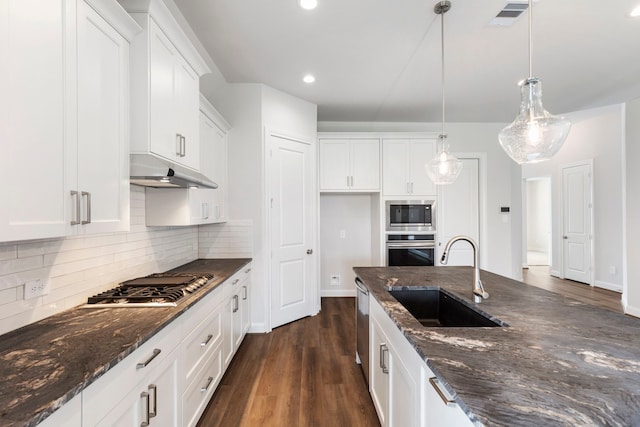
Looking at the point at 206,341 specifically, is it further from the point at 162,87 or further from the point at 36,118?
the point at 162,87

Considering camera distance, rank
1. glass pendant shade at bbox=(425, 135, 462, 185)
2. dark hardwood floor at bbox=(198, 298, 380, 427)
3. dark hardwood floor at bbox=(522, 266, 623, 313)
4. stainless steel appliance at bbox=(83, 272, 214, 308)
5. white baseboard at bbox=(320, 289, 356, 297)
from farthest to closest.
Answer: white baseboard at bbox=(320, 289, 356, 297), dark hardwood floor at bbox=(522, 266, 623, 313), glass pendant shade at bbox=(425, 135, 462, 185), dark hardwood floor at bbox=(198, 298, 380, 427), stainless steel appliance at bbox=(83, 272, 214, 308)

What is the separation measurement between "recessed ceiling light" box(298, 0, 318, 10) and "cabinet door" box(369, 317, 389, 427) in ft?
7.55

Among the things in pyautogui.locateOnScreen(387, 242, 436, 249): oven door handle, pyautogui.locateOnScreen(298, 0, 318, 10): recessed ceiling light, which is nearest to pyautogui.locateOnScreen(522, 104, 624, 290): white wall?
pyautogui.locateOnScreen(387, 242, 436, 249): oven door handle

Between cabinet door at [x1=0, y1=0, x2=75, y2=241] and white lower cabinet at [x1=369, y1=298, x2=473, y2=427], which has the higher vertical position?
cabinet door at [x1=0, y1=0, x2=75, y2=241]

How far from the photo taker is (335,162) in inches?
164

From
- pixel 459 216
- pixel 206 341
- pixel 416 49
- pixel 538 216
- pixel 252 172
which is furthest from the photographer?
pixel 538 216

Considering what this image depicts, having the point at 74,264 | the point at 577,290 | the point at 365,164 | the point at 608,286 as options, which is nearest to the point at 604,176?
the point at 608,286

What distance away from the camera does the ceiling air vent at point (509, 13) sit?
205 cm

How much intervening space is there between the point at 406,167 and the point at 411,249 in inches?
48.3

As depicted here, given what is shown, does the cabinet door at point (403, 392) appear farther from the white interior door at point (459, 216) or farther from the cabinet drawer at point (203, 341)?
the white interior door at point (459, 216)

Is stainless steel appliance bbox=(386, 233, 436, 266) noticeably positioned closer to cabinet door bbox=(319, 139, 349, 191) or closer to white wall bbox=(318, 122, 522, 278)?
white wall bbox=(318, 122, 522, 278)

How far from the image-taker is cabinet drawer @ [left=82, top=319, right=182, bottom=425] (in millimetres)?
892

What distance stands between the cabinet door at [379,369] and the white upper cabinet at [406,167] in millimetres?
2593

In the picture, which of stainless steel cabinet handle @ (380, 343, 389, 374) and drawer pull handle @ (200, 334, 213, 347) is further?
drawer pull handle @ (200, 334, 213, 347)
